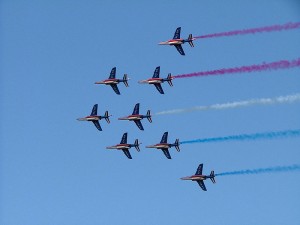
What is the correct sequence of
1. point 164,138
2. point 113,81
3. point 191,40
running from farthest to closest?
point 113,81, point 164,138, point 191,40

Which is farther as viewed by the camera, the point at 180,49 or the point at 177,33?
the point at 177,33

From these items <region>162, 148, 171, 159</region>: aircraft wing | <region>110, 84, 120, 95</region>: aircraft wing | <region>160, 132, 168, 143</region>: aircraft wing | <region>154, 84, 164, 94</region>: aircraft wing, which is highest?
<region>110, 84, 120, 95</region>: aircraft wing

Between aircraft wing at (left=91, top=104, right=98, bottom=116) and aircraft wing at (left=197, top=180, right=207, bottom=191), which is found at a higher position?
aircraft wing at (left=91, top=104, right=98, bottom=116)

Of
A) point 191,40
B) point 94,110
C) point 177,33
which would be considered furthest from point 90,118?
point 191,40

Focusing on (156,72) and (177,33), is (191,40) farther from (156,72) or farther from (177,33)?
(156,72)

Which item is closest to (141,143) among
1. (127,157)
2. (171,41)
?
(127,157)

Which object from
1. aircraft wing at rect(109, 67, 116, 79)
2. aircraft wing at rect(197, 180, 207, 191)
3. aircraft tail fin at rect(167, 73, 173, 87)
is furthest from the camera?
aircraft wing at rect(109, 67, 116, 79)

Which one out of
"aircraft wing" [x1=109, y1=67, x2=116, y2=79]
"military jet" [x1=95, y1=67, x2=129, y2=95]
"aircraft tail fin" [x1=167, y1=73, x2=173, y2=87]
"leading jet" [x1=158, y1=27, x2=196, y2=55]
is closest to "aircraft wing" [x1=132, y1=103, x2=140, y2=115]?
"military jet" [x1=95, y1=67, x2=129, y2=95]

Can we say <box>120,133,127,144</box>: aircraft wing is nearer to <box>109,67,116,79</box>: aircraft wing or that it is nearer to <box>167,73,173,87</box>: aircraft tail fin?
<box>109,67,116,79</box>: aircraft wing

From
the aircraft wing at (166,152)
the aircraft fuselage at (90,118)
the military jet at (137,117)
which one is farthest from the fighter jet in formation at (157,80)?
the aircraft fuselage at (90,118)

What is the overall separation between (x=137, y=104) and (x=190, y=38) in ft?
55.9

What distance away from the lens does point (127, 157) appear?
582ft

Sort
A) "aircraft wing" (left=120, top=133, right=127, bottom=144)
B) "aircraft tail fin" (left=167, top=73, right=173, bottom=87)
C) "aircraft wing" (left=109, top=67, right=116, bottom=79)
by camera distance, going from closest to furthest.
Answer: "aircraft tail fin" (left=167, top=73, right=173, bottom=87), "aircraft wing" (left=109, top=67, right=116, bottom=79), "aircraft wing" (left=120, top=133, right=127, bottom=144)

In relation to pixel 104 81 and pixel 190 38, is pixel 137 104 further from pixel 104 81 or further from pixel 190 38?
pixel 190 38
